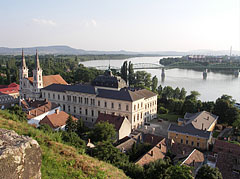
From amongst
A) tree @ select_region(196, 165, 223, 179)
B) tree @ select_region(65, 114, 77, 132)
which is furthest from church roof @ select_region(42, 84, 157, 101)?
tree @ select_region(196, 165, 223, 179)

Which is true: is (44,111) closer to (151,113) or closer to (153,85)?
(151,113)

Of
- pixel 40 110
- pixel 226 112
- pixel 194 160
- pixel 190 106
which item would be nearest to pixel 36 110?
pixel 40 110

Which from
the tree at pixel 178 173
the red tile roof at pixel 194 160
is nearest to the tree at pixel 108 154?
the tree at pixel 178 173

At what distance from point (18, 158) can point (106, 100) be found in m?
33.2

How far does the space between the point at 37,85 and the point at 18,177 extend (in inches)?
1862

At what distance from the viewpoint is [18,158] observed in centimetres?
414

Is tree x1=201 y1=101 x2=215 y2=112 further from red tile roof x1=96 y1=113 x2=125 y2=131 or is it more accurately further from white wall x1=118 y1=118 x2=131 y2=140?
red tile roof x1=96 y1=113 x2=125 y2=131

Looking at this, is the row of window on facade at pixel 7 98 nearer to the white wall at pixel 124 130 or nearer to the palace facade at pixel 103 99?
the palace facade at pixel 103 99

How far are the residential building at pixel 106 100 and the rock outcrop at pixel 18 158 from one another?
29959mm

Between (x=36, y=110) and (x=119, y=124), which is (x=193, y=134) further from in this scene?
(x=36, y=110)

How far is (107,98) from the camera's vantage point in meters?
37.1

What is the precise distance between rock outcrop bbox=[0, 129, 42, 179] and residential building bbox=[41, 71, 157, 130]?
29959 mm

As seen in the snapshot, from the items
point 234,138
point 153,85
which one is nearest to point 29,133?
point 234,138

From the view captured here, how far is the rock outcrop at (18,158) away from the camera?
3943 millimetres
